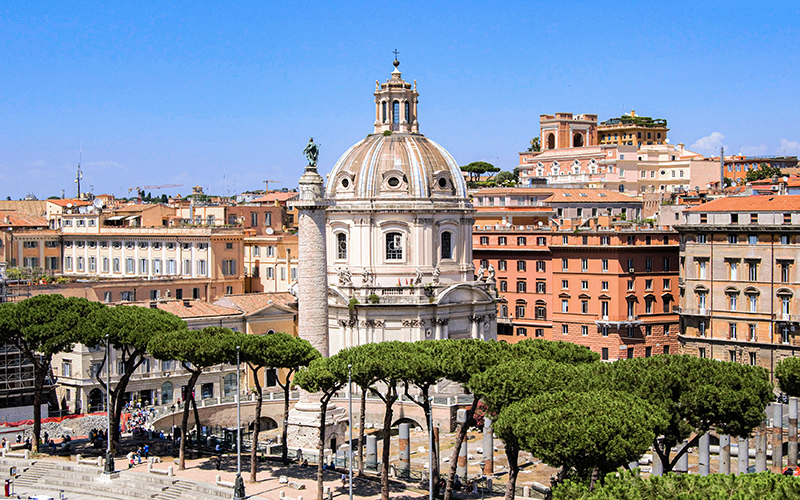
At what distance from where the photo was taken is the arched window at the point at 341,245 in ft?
257

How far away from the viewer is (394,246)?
7681 cm

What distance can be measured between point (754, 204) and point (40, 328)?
146 feet

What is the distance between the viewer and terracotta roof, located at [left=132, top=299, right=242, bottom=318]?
73938mm

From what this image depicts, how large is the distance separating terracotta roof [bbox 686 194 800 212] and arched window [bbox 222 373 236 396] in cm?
3227

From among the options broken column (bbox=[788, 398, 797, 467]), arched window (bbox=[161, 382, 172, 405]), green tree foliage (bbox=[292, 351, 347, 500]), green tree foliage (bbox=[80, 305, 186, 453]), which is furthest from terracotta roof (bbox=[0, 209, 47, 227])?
broken column (bbox=[788, 398, 797, 467])

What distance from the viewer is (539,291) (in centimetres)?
8806

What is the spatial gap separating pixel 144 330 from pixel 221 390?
15.0 meters

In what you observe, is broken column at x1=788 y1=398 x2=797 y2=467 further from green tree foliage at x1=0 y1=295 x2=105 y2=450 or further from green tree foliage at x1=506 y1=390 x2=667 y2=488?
green tree foliage at x1=0 y1=295 x2=105 y2=450

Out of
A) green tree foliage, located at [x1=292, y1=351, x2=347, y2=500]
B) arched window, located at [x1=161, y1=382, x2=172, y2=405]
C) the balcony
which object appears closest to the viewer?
green tree foliage, located at [x1=292, y1=351, x2=347, y2=500]

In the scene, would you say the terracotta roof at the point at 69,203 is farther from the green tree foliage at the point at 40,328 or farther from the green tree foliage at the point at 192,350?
the green tree foliage at the point at 192,350

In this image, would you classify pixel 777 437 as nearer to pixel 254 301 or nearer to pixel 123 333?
pixel 123 333

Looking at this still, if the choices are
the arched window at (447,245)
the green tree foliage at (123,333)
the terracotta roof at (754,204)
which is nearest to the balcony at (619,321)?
the terracotta roof at (754,204)

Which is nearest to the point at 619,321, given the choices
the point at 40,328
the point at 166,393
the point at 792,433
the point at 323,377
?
the point at 792,433

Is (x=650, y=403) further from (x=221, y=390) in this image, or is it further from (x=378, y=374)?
(x=221, y=390)
